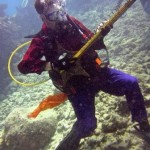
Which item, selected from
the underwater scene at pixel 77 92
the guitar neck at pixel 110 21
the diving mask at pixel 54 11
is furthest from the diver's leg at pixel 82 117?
the diving mask at pixel 54 11

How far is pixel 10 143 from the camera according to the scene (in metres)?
5.82

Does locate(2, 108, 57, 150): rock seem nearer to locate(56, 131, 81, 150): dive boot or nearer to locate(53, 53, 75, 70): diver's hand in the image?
locate(56, 131, 81, 150): dive boot

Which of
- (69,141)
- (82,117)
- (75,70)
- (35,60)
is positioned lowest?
(69,141)

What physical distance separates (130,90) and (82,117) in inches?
34.6

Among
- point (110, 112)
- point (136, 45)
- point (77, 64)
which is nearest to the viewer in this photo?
point (77, 64)

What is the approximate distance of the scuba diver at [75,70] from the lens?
3.74m

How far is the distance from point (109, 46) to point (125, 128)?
6917mm

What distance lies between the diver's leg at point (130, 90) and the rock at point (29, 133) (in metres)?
2.42

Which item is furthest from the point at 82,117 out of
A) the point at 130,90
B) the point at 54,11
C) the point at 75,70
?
the point at 54,11

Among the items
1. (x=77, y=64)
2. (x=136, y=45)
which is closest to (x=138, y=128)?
(x=77, y=64)

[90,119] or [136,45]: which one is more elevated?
[90,119]

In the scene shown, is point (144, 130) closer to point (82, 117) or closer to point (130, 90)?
point (130, 90)

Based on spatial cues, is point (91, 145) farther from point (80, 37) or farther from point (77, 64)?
point (80, 37)

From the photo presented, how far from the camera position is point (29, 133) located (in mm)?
5711
